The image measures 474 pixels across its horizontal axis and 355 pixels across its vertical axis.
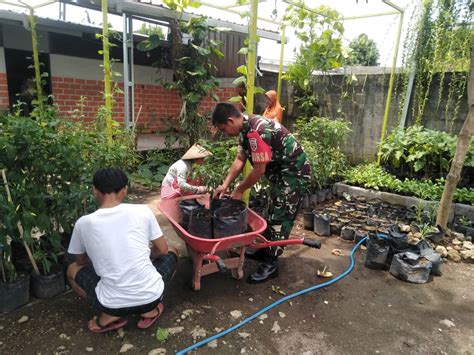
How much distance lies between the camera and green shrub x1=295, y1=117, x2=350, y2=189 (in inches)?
227

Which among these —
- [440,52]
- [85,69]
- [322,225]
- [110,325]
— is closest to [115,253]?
[110,325]

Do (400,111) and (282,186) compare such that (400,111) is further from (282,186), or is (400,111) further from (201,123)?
(282,186)

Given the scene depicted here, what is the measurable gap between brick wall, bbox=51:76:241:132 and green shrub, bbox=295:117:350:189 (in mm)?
2803

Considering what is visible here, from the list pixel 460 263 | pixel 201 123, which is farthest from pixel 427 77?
pixel 201 123

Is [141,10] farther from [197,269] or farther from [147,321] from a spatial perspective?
[147,321]

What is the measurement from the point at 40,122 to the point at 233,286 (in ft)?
7.38

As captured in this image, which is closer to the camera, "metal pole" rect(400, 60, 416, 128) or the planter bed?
the planter bed

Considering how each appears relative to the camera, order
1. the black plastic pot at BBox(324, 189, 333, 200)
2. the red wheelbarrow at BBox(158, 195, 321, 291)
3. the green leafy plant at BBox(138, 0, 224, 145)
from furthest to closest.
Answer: the black plastic pot at BBox(324, 189, 333, 200)
the green leafy plant at BBox(138, 0, 224, 145)
the red wheelbarrow at BBox(158, 195, 321, 291)

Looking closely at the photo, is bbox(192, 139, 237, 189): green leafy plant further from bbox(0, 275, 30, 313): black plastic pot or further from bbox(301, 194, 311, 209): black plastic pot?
bbox(0, 275, 30, 313): black plastic pot

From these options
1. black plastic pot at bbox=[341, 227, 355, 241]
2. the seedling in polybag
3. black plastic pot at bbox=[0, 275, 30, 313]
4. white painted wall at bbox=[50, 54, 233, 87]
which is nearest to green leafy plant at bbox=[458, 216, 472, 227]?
black plastic pot at bbox=[341, 227, 355, 241]

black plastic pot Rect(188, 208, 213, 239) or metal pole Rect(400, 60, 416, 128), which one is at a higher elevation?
metal pole Rect(400, 60, 416, 128)

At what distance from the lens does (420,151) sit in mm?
5570

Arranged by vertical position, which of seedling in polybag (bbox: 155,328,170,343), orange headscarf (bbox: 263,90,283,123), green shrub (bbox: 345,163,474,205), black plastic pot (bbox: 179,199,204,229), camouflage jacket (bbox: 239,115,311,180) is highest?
orange headscarf (bbox: 263,90,283,123)

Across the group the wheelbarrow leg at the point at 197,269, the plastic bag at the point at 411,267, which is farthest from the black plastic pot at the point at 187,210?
the plastic bag at the point at 411,267
